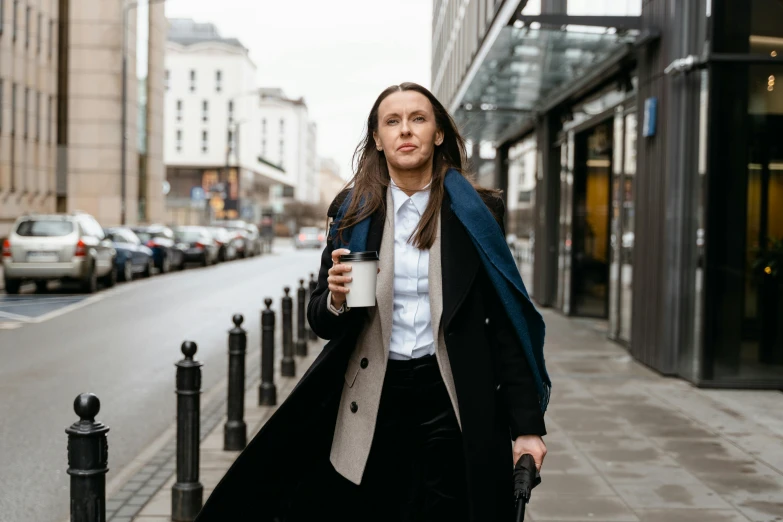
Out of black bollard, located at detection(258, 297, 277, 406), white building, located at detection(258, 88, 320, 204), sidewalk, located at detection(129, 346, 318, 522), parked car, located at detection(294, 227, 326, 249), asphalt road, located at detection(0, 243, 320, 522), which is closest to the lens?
sidewalk, located at detection(129, 346, 318, 522)

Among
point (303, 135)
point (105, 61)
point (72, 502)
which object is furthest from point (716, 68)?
point (303, 135)

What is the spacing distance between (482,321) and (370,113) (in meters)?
0.77

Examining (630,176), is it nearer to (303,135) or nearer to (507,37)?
(507,37)

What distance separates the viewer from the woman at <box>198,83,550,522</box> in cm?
273

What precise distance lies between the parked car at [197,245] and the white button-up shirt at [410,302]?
1261 inches

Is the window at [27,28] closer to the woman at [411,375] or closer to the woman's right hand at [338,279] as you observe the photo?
the woman at [411,375]

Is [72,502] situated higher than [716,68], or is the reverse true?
[716,68]

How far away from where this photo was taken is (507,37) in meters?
12.0

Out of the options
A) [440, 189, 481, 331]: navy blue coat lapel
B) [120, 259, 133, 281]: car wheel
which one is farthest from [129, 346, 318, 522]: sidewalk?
[120, 259, 133, 281]: car wheel

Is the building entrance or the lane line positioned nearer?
the building entrance

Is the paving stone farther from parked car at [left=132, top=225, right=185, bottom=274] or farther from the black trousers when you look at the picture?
parked car at [left=132, top=225, right=185, bottom=274]

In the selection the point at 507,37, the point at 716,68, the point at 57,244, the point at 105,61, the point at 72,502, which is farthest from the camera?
the point at 105,61

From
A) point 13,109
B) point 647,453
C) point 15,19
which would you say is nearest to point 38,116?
point 13,109

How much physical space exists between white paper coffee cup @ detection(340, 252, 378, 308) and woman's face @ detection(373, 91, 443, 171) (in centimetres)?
40
